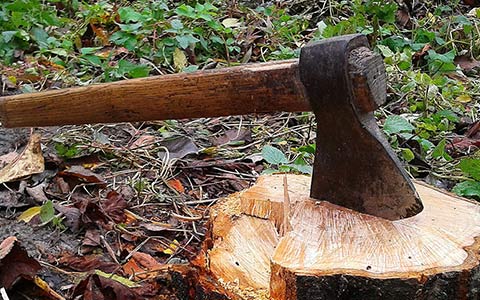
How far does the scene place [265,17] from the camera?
17.3 ft

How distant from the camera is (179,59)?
4.29 metres

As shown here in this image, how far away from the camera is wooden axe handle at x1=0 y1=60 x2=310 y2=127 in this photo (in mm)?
2049

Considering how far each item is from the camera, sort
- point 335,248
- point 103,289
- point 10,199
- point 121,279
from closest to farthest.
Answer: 1. point 335,248
2. point 103,289
3. point 121,279
4. point 10,199

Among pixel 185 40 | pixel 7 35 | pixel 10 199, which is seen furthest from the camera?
pixel 7 35

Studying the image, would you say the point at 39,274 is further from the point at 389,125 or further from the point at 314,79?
the point at 389,125

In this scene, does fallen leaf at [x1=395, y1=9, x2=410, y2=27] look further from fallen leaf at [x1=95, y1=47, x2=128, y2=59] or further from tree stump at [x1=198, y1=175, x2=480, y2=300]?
tree stump at [x1=198, y1=175, x2=480, y2=300]

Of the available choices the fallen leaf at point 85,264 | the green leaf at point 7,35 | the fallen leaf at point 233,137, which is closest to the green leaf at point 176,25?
the fallen leaf at point 233,137

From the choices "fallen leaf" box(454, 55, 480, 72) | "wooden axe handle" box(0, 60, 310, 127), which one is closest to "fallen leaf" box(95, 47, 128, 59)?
"wooden axe handle" box(0, 60, 310, 127)

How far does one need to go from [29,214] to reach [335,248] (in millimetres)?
1530

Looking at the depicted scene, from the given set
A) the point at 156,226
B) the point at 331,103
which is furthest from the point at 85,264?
the point at 331,103

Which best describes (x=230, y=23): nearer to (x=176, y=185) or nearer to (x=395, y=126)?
(x=176, y=185)

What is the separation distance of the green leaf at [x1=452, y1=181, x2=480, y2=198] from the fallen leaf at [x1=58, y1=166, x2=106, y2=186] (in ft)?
5.32

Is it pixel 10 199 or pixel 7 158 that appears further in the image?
pixel 7 158

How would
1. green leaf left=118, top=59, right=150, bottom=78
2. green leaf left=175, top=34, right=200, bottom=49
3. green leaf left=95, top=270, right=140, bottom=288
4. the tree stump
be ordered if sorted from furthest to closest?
green leaf left=175, top=34, right=200, bottom=49 < green leaf left=118, top=59, right=150, bottom=78 < green leaf left=95, top=270, right=140, bottom=288 < the tree stump
